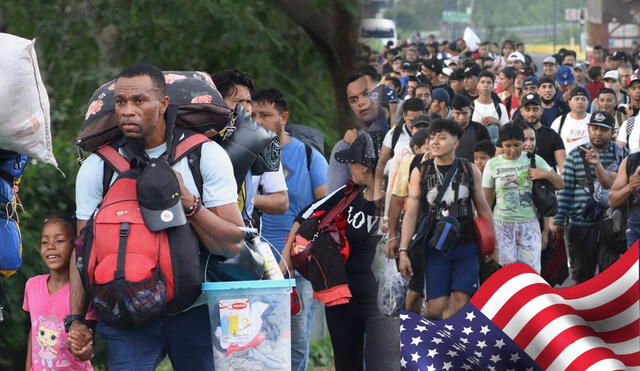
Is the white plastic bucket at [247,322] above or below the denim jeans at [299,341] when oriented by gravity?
above

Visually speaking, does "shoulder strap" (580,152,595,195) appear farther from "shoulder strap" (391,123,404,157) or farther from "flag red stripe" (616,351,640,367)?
"flag red stripe" (616,351,640,367)

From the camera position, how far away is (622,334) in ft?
11.8

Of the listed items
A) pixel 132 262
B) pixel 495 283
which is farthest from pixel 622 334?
pixel 132 262

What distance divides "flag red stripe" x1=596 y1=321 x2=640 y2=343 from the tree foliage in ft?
19.9

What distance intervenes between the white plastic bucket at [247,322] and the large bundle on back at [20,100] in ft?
3.14

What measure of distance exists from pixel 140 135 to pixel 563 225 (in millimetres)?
6055

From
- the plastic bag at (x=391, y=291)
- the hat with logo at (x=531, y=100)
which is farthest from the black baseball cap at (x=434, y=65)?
the plastic bag at (x=391, y=291)

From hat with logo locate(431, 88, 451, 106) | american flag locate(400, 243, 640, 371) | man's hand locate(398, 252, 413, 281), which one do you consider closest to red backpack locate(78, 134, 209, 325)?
american flag locate(400, 243, 640, 371)

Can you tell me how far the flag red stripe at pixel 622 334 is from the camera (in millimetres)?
3580

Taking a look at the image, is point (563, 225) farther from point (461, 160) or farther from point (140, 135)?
point (140, 135)

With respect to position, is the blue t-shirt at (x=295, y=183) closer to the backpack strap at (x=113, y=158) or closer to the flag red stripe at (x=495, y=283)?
the backpack strap at (x=113, y=158)

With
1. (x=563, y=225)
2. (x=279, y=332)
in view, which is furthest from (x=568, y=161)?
(x=279, y=332)

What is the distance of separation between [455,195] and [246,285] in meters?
4.23

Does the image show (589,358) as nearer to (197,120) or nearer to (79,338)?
(197,120)
